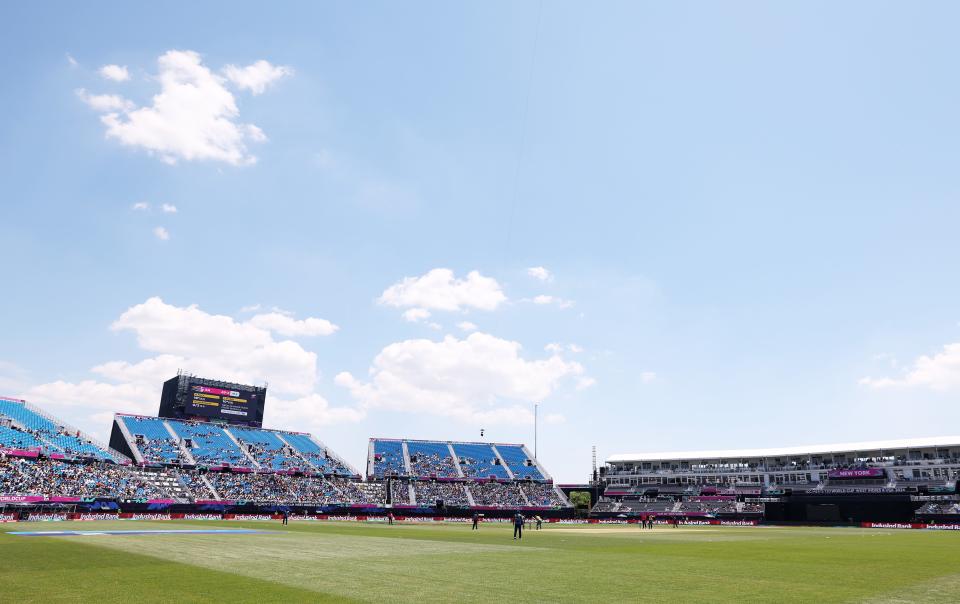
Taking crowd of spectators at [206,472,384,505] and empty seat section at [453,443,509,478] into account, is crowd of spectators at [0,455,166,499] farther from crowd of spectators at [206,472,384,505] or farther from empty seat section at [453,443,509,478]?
empty seat section at [453,443,509,478]

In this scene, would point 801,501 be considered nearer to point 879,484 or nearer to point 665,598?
point 879,484

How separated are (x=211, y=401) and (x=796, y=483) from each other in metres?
96.2

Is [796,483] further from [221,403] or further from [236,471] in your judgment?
[221,403]

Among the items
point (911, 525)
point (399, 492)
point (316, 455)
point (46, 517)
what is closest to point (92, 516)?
point (46, 517)

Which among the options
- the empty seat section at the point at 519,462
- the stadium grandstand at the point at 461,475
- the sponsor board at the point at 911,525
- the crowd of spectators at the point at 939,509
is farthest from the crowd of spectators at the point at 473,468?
the crowd of spectators at the point at 939,509

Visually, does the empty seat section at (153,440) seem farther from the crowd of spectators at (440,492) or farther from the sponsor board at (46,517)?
the crowd of spectators at (440,492)

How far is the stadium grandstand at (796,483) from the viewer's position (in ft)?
265

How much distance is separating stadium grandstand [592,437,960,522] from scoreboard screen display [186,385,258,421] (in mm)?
62254

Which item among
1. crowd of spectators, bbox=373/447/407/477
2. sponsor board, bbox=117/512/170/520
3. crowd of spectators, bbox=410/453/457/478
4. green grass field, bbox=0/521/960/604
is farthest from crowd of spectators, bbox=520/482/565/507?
green grass field, bbox=0/521/960/604

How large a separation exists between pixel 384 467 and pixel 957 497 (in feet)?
267

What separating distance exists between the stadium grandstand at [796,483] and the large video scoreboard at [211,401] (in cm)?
6164

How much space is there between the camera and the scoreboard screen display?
102 m

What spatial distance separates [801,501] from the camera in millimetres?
86625

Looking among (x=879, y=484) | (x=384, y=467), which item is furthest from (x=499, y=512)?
(x=879, y=484)
